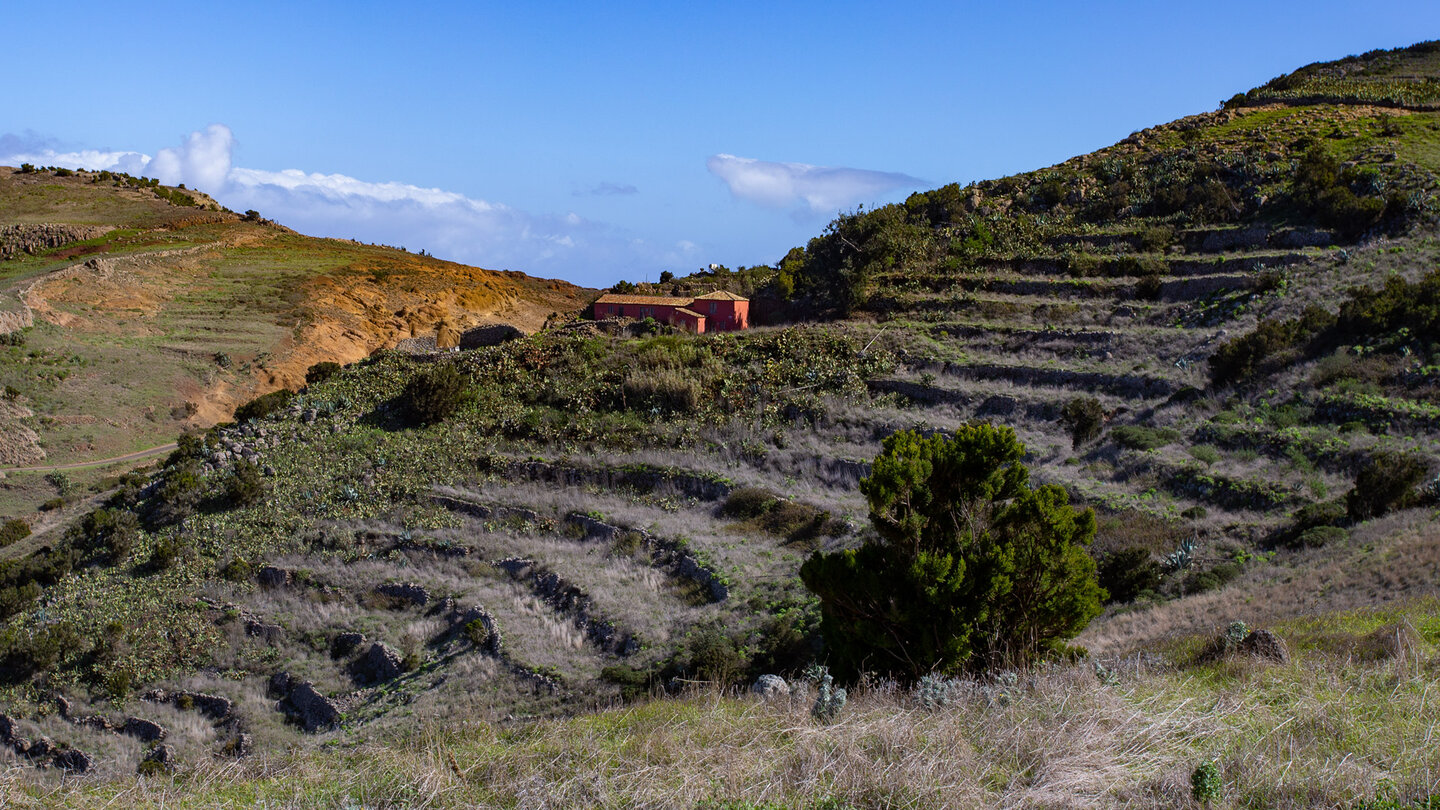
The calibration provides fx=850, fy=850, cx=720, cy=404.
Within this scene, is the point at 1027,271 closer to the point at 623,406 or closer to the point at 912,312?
the point at 912,312

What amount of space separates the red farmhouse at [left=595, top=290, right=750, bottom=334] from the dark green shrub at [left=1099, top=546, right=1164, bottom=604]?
1989cm

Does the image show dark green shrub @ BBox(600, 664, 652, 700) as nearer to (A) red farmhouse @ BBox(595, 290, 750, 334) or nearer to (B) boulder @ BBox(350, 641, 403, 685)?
(B) boulder @ BBox(350, 641, 403, 685)

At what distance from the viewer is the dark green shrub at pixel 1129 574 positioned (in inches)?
576

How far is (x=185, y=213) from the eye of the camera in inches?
2330

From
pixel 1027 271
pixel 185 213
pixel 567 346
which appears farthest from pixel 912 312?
pixel 185 213

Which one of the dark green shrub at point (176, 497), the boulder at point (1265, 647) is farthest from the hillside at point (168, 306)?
the boulder at point (1265, 647)

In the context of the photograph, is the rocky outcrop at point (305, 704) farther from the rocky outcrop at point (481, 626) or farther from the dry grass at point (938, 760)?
the dry grass at point (938, 760)

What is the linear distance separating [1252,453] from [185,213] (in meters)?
65.1

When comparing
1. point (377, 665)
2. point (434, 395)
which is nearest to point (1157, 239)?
point (434, 395)

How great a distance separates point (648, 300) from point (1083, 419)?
60.7 feet

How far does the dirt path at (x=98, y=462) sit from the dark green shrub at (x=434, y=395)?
13.6 metres

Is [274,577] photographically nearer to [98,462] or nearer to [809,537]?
[809,537]

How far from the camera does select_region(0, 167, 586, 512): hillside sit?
33.8 meters

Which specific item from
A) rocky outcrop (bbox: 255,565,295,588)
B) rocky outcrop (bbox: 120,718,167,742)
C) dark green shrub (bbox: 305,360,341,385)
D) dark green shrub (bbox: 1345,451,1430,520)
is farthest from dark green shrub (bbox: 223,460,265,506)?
dark green shrub (bbox: 1345,451,1430,520)
